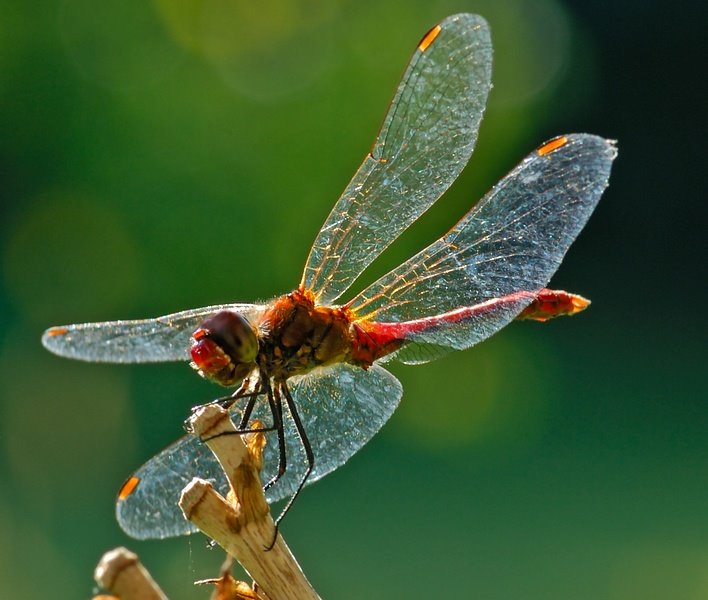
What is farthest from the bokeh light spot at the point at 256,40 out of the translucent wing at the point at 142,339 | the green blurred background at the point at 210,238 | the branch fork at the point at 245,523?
the branch fork at the point at 245,523

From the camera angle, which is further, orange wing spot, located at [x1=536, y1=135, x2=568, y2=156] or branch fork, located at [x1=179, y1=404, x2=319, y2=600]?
orange wing spot, located at [x1=536, y1=135, x2=568, y2=156]

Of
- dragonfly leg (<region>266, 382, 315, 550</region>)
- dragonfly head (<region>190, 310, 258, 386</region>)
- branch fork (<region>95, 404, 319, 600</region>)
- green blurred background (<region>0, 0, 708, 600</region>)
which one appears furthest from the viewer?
green blurred background (<region>0, 0, 708, 600</region>)

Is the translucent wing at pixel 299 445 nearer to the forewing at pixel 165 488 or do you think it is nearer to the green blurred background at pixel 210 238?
the forewing at pixel 165 488

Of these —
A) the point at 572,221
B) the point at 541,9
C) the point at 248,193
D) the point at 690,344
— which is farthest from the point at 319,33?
the point at 572,221

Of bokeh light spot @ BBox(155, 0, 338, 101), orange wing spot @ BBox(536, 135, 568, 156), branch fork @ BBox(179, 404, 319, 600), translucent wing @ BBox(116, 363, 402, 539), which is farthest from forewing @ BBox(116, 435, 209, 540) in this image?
bokeh light spot @ BBox(155, 0, 338, 101)

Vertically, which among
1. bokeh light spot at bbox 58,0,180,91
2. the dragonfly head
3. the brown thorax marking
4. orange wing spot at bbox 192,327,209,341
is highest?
bokeh light spot at bbox 58,0,180,91

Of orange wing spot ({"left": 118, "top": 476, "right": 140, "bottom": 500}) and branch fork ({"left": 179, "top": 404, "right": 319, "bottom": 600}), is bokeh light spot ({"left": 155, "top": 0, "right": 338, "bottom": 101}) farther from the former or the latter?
branch fork ({"left": 179, "top": 404, "right": 319, "bottom": 600})

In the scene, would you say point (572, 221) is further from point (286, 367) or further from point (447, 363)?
point (447, 363)
